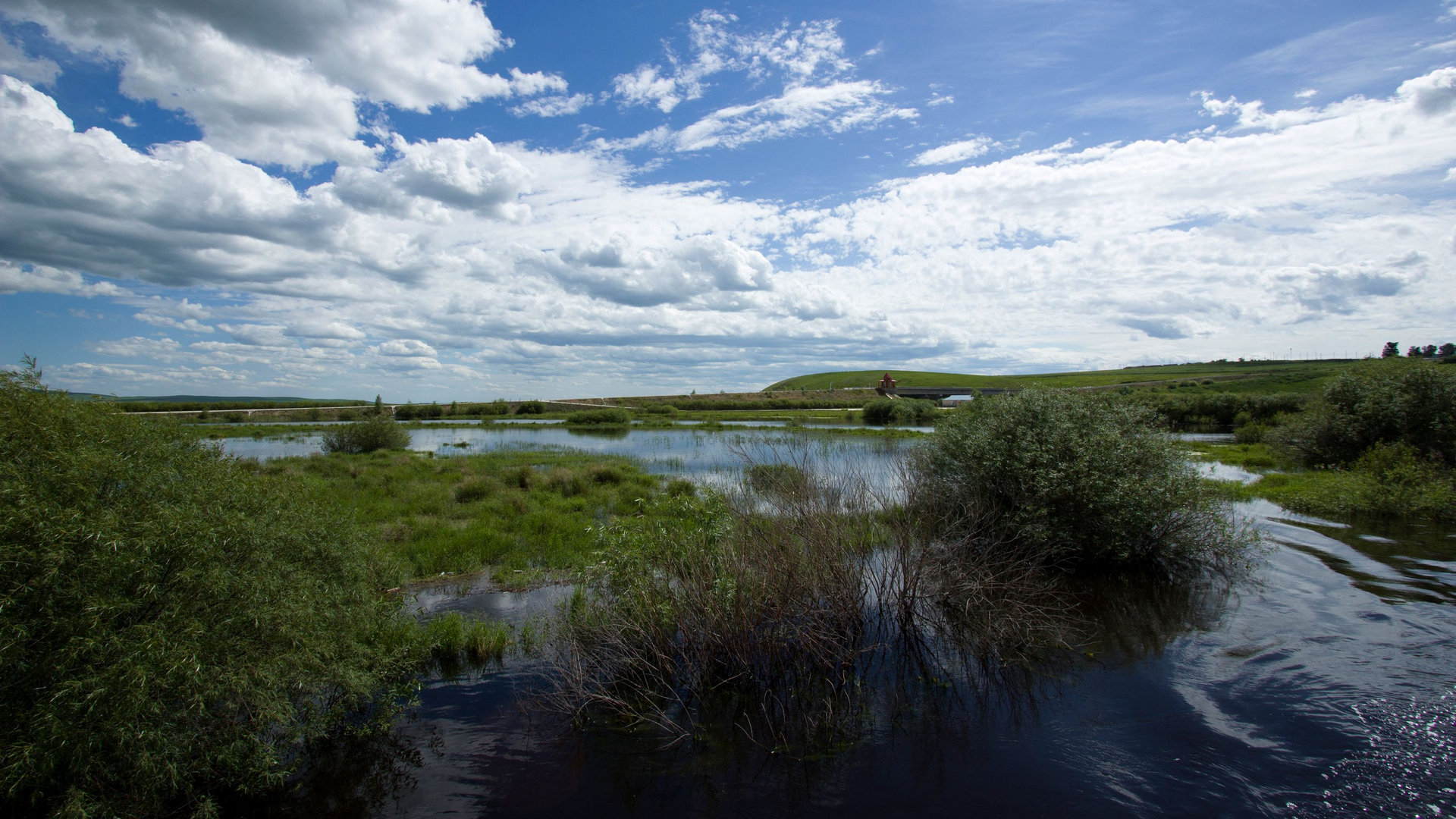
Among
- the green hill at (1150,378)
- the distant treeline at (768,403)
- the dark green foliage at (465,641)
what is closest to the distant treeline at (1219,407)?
the green hill at (1150,378)

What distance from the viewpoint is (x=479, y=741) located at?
28.4 feet

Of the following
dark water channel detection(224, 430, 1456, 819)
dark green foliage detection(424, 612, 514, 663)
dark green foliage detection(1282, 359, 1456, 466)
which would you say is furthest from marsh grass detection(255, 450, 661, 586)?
dark green foliage detection(1282, 359, 1456, 466)

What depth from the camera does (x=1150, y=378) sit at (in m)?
137

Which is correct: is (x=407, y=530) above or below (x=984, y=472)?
below

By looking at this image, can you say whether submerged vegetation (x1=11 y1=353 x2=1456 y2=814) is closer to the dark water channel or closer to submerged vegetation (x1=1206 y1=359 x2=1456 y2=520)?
submerged vegetation (x1=1206 y1=359 x2=1456 y2=520)

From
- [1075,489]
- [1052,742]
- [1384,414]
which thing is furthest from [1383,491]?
[1052,742]

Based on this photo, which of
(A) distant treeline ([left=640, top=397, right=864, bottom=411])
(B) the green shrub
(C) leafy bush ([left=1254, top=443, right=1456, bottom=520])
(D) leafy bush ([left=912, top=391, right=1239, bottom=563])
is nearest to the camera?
(D) leafy bush ([left=912, top=391, right=1239, bottom=563])

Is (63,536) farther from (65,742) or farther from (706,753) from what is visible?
(706,753)

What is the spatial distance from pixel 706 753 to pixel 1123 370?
207722mm

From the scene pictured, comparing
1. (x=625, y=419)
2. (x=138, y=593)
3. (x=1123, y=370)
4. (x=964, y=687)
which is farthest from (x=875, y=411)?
(x=1123, y=370)

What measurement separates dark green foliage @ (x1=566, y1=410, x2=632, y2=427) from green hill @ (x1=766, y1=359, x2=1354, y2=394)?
5228 centimetres

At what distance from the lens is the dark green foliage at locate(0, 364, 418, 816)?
5422 mm

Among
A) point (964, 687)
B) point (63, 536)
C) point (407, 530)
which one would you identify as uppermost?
point (63, 536)

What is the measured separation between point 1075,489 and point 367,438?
3761 cm
